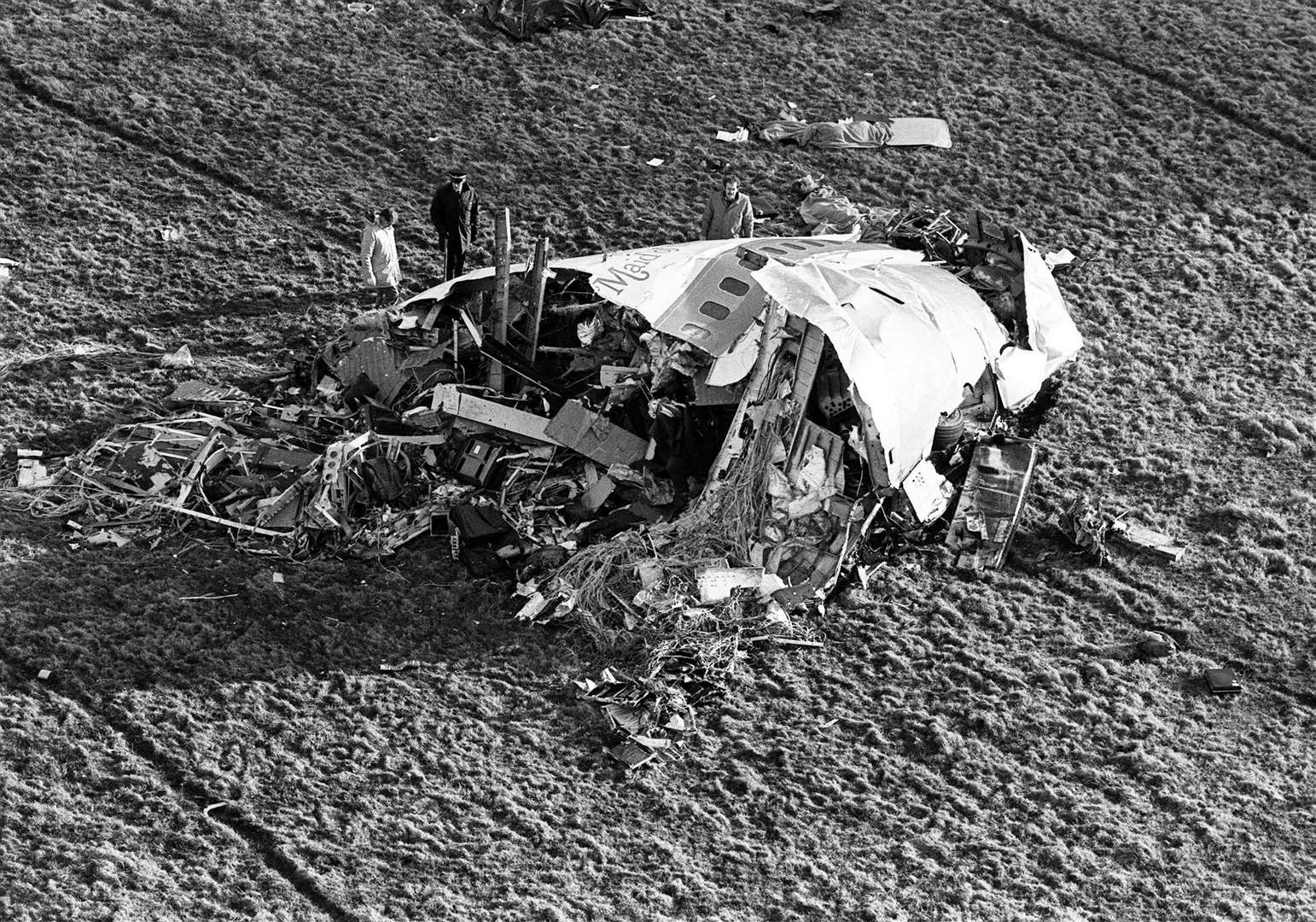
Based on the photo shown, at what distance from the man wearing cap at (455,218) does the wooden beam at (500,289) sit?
4.73 feet

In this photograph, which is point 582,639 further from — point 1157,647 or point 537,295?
point 1157,647

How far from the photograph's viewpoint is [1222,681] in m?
12.4

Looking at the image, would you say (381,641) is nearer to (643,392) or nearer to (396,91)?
(643,392)

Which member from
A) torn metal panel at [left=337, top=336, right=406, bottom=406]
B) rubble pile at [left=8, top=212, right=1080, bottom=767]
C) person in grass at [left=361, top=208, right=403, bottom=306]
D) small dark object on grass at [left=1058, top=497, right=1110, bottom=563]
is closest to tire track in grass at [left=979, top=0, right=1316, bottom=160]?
rubble pile at [left=8, top=212, right=1080, bottom=767]

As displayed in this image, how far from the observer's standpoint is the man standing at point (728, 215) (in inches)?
624

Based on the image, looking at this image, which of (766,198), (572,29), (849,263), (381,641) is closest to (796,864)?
(381,641)

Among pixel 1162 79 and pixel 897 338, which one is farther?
pixel 1162 79

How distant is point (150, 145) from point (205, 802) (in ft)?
33.8

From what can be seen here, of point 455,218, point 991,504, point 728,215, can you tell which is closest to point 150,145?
point 455,218

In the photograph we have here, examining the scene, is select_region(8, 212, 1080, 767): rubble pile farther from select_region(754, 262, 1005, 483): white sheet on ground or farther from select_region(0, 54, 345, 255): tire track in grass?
select_region(0, 54, 345, 255): tire track in grass

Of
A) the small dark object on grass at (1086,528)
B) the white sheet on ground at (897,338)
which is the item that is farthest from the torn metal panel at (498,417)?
the small dark object on grass at (1086,528)

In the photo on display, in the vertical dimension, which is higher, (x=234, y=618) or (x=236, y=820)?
(x=234, y=618)

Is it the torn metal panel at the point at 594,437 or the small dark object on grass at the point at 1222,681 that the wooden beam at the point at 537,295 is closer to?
the torn metal panel at the point at 594,437

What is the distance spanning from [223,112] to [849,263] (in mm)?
8976
